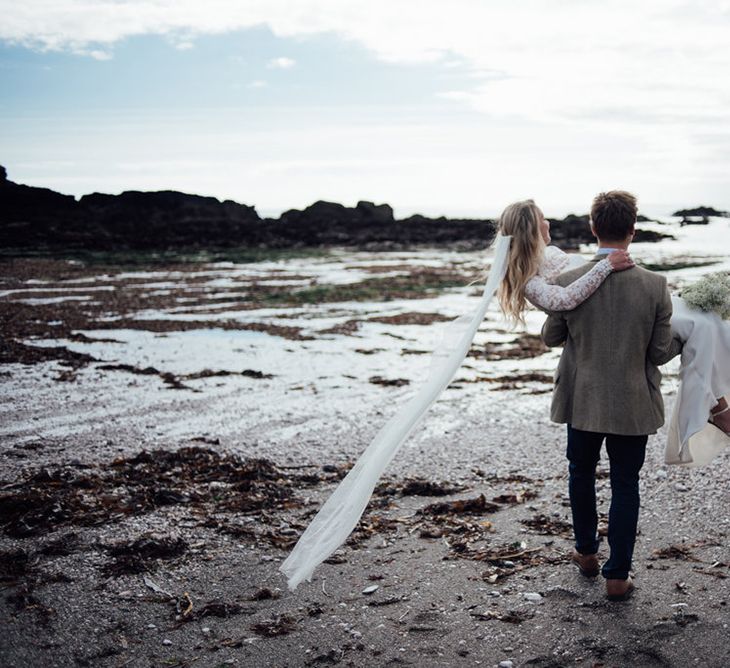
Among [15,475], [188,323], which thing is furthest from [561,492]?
[188,323]

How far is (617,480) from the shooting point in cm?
400

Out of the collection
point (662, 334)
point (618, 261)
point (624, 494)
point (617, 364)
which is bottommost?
point (624, 494)

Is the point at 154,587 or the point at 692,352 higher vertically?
the point at 692,352

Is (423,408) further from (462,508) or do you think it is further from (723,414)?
(462,508)

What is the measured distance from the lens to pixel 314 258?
3966 cm

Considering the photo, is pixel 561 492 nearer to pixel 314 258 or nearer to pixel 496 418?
pixel 496 418

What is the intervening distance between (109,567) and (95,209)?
68.7 m

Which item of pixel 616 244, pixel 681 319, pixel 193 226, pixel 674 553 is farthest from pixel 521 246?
pixel 193 226

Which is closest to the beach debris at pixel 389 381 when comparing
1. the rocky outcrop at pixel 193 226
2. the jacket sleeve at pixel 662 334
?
the jacket sleeve at pixel 662 334

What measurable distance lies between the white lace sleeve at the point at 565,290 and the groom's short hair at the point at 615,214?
0.18m

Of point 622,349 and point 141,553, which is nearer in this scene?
point 622,349

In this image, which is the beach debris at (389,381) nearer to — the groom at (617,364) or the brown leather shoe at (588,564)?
the brown leather shoe at (588,564)

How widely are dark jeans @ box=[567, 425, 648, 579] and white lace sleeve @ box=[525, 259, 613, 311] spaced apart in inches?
28.4

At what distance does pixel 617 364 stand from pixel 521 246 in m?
0.80
